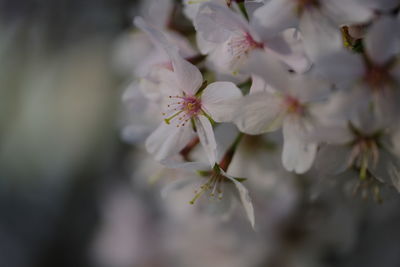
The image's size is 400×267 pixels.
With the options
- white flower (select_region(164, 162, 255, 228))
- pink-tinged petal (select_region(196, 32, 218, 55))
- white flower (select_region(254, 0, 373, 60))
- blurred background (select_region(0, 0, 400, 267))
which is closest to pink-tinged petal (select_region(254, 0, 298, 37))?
white flower (select_region(254, 0, 373, 60))

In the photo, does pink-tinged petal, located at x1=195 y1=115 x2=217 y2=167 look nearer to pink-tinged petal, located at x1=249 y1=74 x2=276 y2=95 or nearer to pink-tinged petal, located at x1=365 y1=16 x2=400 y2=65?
pink-tinged petal, located at x1=249 y1=74 x2=276 y2=95

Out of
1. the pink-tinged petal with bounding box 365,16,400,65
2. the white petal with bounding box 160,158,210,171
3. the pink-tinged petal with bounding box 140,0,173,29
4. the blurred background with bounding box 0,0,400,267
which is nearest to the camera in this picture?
the pink-tinged petal with bounding box 365,16,400,65

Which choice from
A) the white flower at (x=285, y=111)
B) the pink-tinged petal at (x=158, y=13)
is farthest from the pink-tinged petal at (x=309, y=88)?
the pink-tinged petal at (x=158, y=13)

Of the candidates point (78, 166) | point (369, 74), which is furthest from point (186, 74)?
point (78, 166)

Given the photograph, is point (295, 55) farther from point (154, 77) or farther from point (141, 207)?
point (141, 207)

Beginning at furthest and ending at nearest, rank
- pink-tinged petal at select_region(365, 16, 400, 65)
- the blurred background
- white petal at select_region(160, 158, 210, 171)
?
the blurred background
white petal at select_region(160, 158, 210, 171)
pink-tinged petal at select_region(365, 16, 400, 65)

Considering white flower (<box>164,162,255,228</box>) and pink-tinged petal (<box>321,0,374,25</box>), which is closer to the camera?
pink-tinged petal (<box>321,0,374,25</box>)

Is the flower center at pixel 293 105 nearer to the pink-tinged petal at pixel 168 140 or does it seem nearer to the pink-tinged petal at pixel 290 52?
the pink-tinged petal at pixel 290 52

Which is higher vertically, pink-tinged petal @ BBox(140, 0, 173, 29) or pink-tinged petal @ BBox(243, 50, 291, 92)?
pink-tinged petal @ BBox(243, 50, 291, 92)
